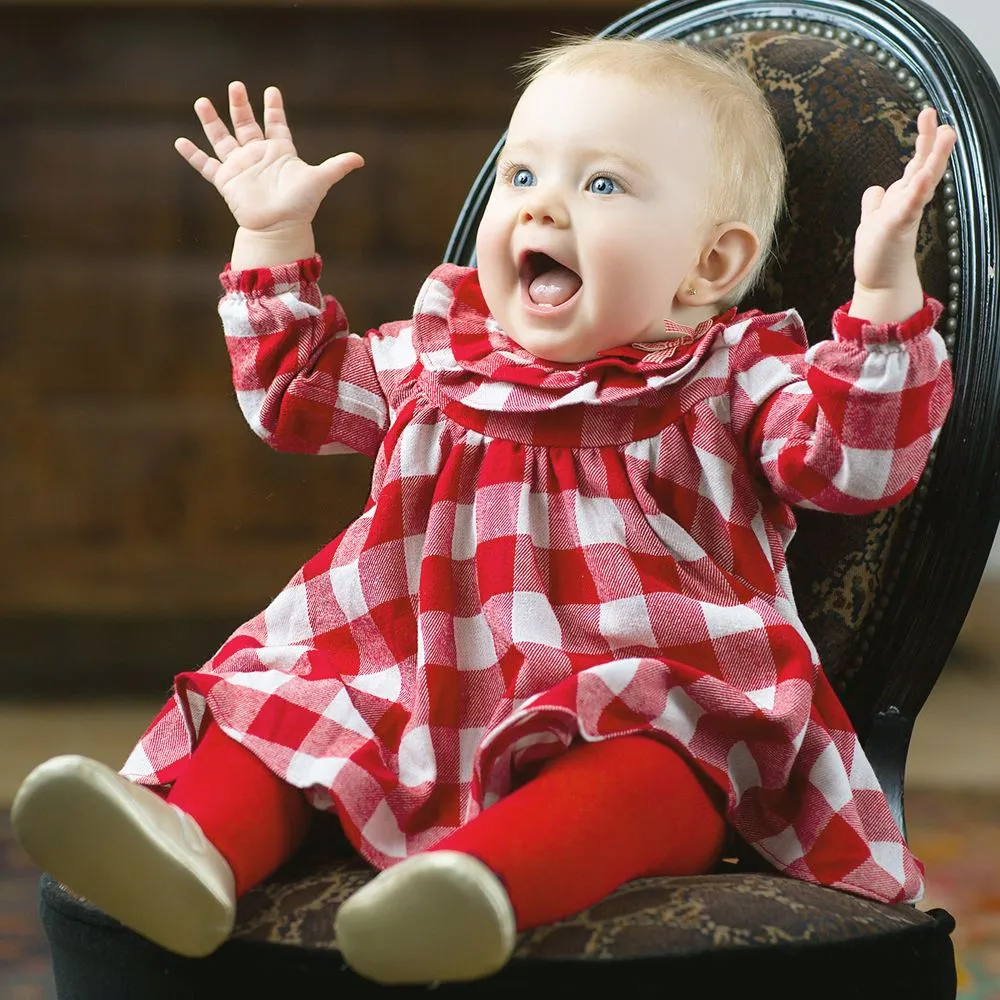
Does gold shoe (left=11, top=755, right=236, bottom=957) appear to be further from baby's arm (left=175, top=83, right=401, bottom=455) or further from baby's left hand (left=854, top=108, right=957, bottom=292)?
baby's left hand (left=854, top=108, right=957, bottom=292)

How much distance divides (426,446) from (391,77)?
53.2 inches

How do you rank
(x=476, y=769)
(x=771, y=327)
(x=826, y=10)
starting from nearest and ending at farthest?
(x=476, y=769)
(x=771, y=327)
(x=826, y=10)

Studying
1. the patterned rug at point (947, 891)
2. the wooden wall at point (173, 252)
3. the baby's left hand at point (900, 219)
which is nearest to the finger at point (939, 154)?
the baby's left hand at point (900, 219)

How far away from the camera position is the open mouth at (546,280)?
2.84 feet

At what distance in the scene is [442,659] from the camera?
32.5 inches

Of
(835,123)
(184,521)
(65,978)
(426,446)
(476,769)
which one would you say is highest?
(835,123)

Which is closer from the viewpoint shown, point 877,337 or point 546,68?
point 877,337

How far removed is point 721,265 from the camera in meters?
0.91

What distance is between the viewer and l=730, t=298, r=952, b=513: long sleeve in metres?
0.74

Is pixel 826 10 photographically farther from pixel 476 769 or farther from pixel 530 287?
pixel 476 769

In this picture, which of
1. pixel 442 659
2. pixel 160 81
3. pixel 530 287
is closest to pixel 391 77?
pixel 160 81

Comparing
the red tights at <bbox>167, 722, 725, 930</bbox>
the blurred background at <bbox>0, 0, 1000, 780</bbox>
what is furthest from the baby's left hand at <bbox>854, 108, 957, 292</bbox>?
the blurred background at <bbox>0, 0, 1000, 780</bbox>

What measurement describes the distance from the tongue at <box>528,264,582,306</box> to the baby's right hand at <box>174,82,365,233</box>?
161mm

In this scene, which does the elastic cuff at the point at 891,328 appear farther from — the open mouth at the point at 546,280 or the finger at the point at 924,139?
the open mouth at the point at 546,280
